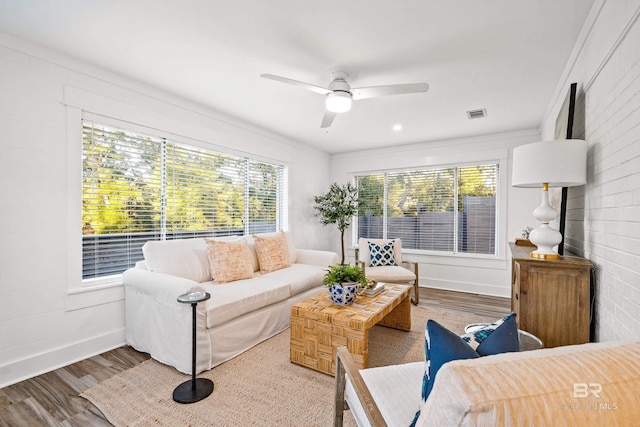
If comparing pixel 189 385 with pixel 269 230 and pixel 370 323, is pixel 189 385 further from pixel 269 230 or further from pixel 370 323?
pixel 269 230

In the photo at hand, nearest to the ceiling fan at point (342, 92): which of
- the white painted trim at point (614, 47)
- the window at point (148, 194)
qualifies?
the white painted trim at point (614, 47)

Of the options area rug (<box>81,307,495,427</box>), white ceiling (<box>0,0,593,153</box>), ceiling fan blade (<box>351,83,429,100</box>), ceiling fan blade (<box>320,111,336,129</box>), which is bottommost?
area rug (<box>81,307,495,427</box>)

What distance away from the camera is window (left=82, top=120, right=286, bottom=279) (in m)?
2.60

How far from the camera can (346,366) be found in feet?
4.35

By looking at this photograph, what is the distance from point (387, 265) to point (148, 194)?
3101mm

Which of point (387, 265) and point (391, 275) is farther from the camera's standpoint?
point (387, 265)

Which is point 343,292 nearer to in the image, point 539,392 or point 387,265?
point 539,392

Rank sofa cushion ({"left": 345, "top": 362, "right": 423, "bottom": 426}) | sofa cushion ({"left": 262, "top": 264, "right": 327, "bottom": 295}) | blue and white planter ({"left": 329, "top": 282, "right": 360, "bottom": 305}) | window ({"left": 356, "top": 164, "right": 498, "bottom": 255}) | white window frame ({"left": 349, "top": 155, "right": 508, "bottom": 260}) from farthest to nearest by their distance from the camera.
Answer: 1. window ({"left": 356, "top": 164, "right": 498, "bottom": 255})
2. white window frame ({"left": 349, "top": 155, "right": 508, "bottom": 260})
3. sofa cushion ({"left": 262, "top": 264, "right": 327, "bottom": 295})
4. blue and white planter ({"left": 329, "top": 282, "right": 360, "bottom": 305})
5. sofa cushion ({"left": 345, "top": 362, "right": 423, "bottom": 426})

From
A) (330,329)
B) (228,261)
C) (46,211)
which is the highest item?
(46,211)

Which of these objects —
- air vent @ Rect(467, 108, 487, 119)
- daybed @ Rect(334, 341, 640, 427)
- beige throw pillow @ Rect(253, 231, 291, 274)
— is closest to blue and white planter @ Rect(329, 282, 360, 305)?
beige throw pillow @ Rect(253, 231, 291, 274)

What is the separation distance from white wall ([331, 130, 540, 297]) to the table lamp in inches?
105

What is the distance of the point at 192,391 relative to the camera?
195 centimetres

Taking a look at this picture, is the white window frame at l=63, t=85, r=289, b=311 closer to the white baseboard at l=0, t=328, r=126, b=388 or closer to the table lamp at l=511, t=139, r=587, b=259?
the white baseboard at l=0, t=328, r=126, b=388

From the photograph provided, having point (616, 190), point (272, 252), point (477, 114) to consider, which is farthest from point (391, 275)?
point (616, 190)
